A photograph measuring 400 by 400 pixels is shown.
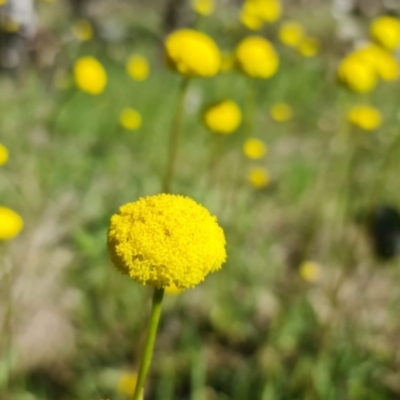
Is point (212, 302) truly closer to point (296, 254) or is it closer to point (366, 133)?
point (296, 254)

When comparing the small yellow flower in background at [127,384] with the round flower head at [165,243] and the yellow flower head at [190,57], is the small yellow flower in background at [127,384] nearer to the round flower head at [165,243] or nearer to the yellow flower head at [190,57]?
the yellow flower head at [190,57]

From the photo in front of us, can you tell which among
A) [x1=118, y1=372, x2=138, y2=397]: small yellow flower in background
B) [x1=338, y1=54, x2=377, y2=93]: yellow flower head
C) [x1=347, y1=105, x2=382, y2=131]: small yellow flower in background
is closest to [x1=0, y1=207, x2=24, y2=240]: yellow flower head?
[x1=118, y1=372, x2=138, y2=397]: small yellow flower in background

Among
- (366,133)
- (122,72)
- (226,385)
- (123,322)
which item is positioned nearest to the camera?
(226,385)

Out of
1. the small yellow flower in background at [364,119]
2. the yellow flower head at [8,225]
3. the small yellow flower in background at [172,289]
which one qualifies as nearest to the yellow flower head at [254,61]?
the small yellow flower in background at [364,119]

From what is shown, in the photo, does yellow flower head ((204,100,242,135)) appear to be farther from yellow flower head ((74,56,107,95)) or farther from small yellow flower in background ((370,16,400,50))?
small yellow flower in background ((370,16,400,50))

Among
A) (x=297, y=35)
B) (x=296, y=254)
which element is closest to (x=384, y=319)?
(x=296, y=254)

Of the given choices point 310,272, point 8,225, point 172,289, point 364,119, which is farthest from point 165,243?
point 364,119
